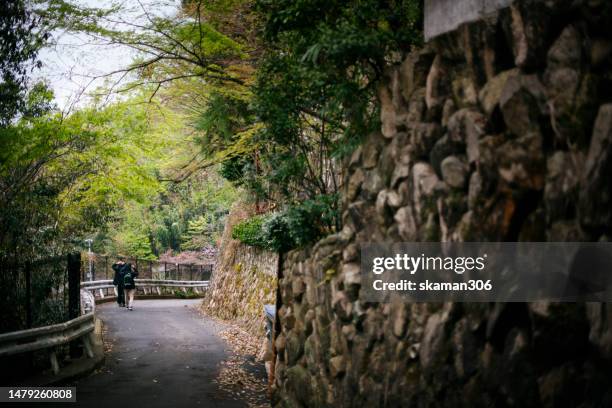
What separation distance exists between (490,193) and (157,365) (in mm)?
A: 10177

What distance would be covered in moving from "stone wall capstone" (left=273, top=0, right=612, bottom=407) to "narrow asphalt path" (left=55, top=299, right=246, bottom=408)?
4.23 m

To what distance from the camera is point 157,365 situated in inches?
484

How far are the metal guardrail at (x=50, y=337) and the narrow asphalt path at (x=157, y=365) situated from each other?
77 centimetres

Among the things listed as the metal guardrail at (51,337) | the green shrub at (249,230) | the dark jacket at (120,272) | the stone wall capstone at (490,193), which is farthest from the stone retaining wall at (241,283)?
the stone wall capstone at (490,193)

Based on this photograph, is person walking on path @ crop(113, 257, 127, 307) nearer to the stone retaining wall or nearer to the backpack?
the backpack

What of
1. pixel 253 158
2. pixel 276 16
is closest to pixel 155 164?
pixel 253 158

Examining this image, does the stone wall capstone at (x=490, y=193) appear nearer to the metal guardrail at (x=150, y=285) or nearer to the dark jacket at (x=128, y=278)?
the dark jacket at (x=128, y=278)

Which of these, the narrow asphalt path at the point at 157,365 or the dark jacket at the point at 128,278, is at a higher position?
the dark jacket at the point at 128,278

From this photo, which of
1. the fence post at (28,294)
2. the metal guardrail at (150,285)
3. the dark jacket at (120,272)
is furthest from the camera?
the metal guardrail at (150,285)

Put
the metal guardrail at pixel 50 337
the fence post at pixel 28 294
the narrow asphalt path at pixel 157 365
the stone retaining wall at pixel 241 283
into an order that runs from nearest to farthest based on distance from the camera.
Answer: the narrow asphalt path at pixel 157 365 → the metal guardrail at pixel 50 337 → the fence post at pixel 28 294 → the stone retaining wall at pixel 241 283

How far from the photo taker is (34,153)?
1322cm

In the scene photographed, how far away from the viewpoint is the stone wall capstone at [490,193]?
3352 mm

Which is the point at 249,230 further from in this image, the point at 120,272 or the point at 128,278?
the point at 120,272

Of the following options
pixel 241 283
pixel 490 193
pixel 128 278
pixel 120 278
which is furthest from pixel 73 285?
pixel 120 278
